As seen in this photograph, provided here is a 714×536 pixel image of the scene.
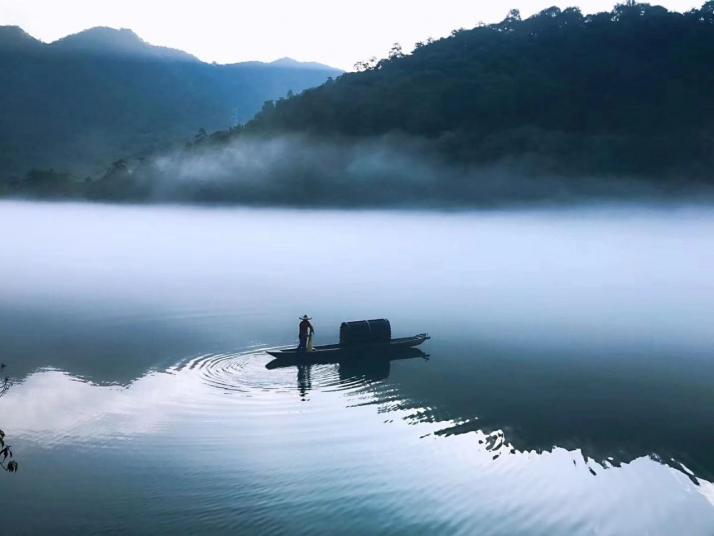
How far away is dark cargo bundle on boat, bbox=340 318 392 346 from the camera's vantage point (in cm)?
3322

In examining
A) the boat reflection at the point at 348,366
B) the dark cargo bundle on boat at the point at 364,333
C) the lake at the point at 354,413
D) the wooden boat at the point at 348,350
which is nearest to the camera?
the lake at the point at 354,413

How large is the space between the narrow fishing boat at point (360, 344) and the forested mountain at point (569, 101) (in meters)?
144

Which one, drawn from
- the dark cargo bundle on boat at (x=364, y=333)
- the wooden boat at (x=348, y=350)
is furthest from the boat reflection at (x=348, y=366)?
the dark cargo bundle on boat at (x=364, y=333)

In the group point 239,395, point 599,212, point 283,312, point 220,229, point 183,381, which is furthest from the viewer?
point 599,212

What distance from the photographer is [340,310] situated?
166 feet

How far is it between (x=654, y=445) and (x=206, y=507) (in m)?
14.2

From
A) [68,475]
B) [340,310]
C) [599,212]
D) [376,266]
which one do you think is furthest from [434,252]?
[68,475]

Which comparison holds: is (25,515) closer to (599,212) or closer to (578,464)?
(578,464)

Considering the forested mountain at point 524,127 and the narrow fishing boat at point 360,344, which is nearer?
the narrow fishing boat at point 360,344

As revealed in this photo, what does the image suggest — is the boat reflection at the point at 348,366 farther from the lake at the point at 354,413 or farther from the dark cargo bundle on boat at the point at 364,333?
the dark cargo bundle on boat at the point at 364,333

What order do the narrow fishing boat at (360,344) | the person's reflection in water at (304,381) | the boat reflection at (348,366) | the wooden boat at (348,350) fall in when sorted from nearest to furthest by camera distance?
the person's reflection in water at (304,381) < the boat reflection at (348,366) < the wooden boat at (348,350) < the narrow fishing boat at (360,344)

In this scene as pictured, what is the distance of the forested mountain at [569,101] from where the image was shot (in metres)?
166

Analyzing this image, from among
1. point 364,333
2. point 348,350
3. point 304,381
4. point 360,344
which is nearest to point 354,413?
point 304,381

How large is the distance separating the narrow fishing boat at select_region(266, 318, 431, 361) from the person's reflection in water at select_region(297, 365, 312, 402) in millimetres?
621
